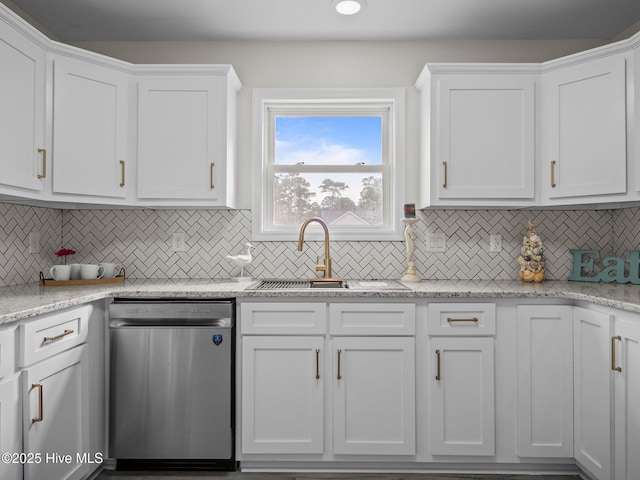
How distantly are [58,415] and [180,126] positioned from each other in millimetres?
1611

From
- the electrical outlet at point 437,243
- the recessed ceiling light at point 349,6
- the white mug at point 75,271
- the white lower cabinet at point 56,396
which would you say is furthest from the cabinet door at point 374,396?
the recessed ceiling light at point 349,6

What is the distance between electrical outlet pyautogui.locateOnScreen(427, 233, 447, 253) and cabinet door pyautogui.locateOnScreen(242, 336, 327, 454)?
1.09 meters

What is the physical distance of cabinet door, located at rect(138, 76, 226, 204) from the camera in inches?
97.3

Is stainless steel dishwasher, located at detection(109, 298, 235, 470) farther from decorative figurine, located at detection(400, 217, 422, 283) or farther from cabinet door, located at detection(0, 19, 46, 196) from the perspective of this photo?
decorative figurine, located at detection(400, 217, 422, 283)

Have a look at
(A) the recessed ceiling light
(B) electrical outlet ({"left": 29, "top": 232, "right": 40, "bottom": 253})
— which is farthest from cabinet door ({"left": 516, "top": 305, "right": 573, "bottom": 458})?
(B) electrical outlet ({"left": 29, "top": 232, "right": 40, "bottom": 253})

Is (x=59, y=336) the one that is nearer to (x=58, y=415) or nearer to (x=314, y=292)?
(x=58, y=415)

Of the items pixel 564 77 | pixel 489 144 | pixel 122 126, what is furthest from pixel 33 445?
pixel 564 77

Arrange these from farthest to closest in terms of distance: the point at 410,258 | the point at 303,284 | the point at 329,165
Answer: the point at 329,165
the point at 410,258
the point at 303,284

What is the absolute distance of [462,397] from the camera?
2133 millimetres

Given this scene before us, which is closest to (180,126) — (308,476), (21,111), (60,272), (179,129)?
(179,129)

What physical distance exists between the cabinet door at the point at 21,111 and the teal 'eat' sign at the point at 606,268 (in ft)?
10.3

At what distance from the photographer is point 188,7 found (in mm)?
2439

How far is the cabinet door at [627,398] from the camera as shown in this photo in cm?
169

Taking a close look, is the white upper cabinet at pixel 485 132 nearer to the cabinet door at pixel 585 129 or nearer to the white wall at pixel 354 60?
the cabinet door at pixel 585 129
